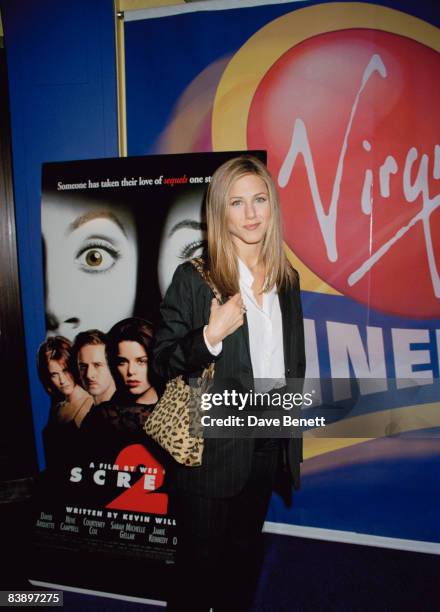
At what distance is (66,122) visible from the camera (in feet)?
7.90

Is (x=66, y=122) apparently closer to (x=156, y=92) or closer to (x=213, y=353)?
(x=156, y=92)

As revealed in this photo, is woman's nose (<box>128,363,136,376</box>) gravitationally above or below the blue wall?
below

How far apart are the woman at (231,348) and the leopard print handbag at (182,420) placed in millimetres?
34

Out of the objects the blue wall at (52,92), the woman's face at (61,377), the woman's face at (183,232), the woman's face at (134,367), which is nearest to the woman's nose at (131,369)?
the woman's face at (134,367)

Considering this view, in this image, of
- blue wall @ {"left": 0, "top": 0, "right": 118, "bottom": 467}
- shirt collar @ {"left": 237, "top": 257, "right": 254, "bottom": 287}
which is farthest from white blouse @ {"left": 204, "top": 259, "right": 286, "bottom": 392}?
blue wall @ {"left": 0, "top": 0, "right": 118, "bottom": 467}

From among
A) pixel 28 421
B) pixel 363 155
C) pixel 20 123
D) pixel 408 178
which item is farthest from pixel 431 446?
pixel 20 123

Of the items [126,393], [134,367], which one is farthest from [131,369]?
[126,393]

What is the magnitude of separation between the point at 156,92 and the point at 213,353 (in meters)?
1.80

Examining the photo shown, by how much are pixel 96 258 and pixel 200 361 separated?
3.91 ft

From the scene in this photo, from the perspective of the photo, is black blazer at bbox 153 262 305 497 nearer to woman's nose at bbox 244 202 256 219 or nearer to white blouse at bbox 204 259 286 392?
white blouse at bbox 204 259 286 392

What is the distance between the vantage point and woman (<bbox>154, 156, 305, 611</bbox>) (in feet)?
4.32

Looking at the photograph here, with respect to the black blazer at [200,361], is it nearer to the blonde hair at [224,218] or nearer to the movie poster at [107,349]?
the blonde hair at [224,218]

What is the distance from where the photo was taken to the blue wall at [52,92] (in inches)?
91.8

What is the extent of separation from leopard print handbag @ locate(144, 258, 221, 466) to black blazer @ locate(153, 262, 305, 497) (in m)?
0.03
